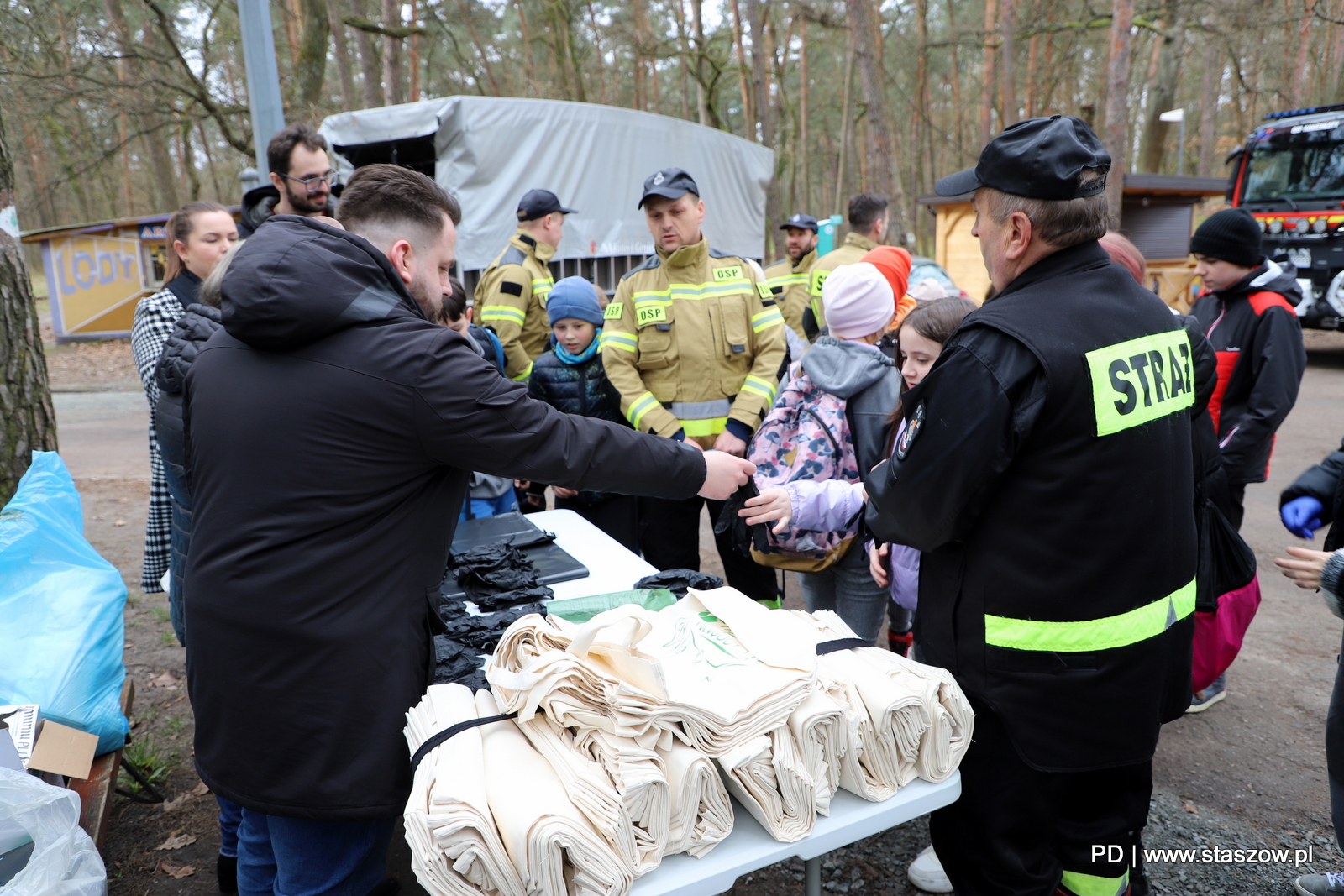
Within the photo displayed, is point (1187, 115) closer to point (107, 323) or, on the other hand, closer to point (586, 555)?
point (107, 323)

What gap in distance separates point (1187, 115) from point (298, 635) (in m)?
40.0

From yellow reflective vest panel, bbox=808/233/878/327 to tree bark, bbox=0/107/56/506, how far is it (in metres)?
4.17

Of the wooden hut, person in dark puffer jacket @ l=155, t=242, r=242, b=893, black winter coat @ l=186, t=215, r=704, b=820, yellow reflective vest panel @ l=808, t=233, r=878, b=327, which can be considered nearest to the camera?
black winter coat @ l=186, t=215, r=704, b=820

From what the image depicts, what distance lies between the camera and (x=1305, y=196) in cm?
1130

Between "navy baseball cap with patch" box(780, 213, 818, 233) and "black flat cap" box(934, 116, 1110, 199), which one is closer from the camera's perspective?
"black flat cap" box(934, 116, 1110, 199)

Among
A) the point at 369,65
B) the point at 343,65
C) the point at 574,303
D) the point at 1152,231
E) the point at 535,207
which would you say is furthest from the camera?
the point at 1152,231

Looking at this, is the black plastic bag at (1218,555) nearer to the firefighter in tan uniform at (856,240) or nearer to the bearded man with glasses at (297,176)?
the bearded man with glasses at (297,176)

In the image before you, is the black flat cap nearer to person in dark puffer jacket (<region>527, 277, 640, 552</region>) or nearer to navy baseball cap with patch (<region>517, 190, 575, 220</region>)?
person in dark puffer jacket (<region>527, 277, 640, 552</region>)

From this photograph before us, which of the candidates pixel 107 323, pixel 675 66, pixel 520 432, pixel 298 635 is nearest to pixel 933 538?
pixel 520 432

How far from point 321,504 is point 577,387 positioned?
2.48 m

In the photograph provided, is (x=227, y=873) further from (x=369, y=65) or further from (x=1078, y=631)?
(x=369, y=65)

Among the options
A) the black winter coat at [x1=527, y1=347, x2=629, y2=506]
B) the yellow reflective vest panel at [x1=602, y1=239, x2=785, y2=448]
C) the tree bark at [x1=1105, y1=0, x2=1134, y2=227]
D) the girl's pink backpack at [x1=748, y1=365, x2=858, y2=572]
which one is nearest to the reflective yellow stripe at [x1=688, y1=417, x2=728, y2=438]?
the yellow reflective vest panel at [x1=602, y1=239, x2=785, y2=448]

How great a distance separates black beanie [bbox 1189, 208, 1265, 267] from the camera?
12.0ft

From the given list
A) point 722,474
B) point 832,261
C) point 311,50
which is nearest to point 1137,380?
point 722,474
